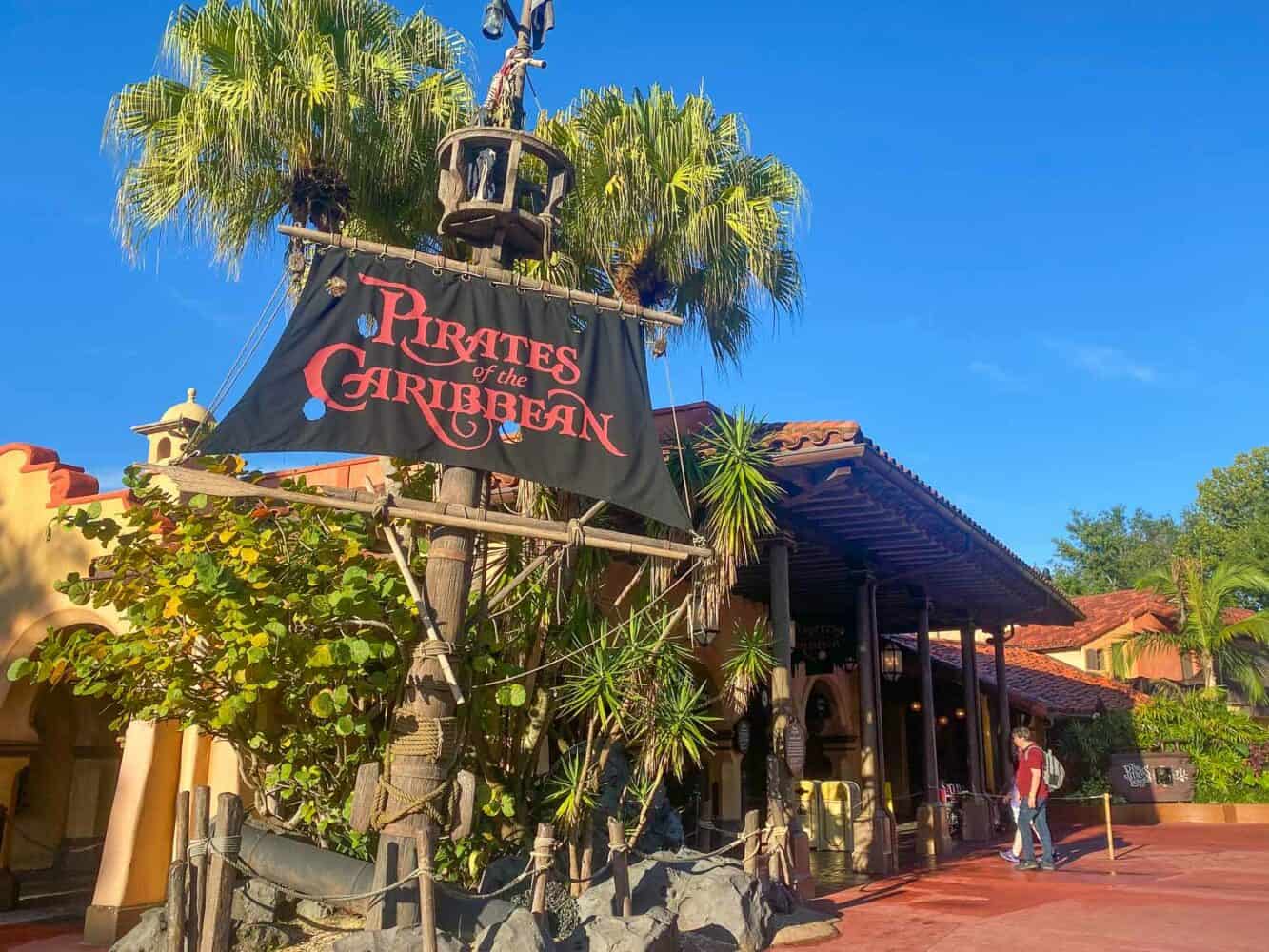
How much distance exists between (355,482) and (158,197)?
3.51 meters

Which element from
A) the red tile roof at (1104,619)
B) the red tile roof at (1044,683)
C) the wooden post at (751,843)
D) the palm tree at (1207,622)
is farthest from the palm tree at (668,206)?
the red tile roof at (1104,619)

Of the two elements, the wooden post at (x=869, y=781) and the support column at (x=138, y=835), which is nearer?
the support column at (x=138, y=835)

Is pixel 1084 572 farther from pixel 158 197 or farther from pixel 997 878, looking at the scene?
pixel 158 197

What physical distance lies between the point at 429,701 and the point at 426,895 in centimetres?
128

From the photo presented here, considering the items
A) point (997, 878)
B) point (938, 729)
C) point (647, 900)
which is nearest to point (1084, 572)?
point (938, 729)

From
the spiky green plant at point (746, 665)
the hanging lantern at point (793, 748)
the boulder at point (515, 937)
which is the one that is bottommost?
the boulder at point (515, 937)

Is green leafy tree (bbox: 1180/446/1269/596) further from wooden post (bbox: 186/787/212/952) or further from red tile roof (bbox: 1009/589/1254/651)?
wooden post (bbox: 186/787/212/952)

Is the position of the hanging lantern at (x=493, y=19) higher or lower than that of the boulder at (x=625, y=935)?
higher

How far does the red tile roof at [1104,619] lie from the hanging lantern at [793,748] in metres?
22.1

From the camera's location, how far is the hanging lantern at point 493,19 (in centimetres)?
858

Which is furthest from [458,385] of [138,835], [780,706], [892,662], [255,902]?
[892,662]

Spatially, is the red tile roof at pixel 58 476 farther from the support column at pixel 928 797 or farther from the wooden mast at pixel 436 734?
the support column at pixel 928 797

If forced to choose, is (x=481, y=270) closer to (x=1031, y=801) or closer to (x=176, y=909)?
(x=176, y=909)

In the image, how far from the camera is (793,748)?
9.67 m
